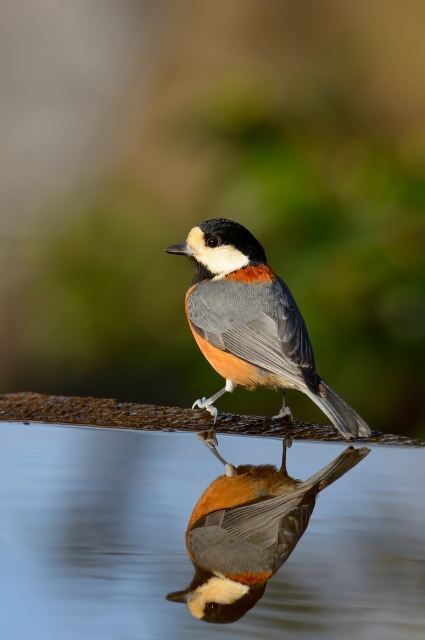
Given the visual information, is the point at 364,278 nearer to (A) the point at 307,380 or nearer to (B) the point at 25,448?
(A) the point at 307,380

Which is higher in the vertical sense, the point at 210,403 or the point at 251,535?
the point at 251,535

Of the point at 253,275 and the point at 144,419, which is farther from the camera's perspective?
the point at 253,275

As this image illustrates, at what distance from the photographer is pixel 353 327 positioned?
482cm

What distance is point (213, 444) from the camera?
2.89 m

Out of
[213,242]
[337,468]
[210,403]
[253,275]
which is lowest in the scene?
[210,403]

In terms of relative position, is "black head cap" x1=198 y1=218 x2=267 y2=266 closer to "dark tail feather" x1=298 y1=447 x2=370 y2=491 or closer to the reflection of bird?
"dark tail feather" x1=298 y1=447 x2=370 y2=491

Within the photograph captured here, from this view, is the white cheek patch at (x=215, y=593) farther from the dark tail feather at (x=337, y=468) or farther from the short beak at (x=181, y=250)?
the short beak at (x=181, y=250)

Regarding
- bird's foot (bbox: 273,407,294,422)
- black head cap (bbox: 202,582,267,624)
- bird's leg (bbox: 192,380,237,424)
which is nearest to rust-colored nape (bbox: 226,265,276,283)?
bird's leg (bbox: 192,380,237,424)

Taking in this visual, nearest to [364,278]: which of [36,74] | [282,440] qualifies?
[282,440]

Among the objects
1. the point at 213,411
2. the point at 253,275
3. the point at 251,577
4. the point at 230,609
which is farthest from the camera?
the point at 253,275

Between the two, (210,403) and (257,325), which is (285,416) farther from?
(257,325)

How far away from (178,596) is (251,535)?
35 cm

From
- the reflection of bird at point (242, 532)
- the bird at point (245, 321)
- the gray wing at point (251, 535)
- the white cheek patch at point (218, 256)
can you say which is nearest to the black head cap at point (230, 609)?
the reflection of bird at point (242, 532)

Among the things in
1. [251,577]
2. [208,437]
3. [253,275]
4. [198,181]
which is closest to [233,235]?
[253,275]
